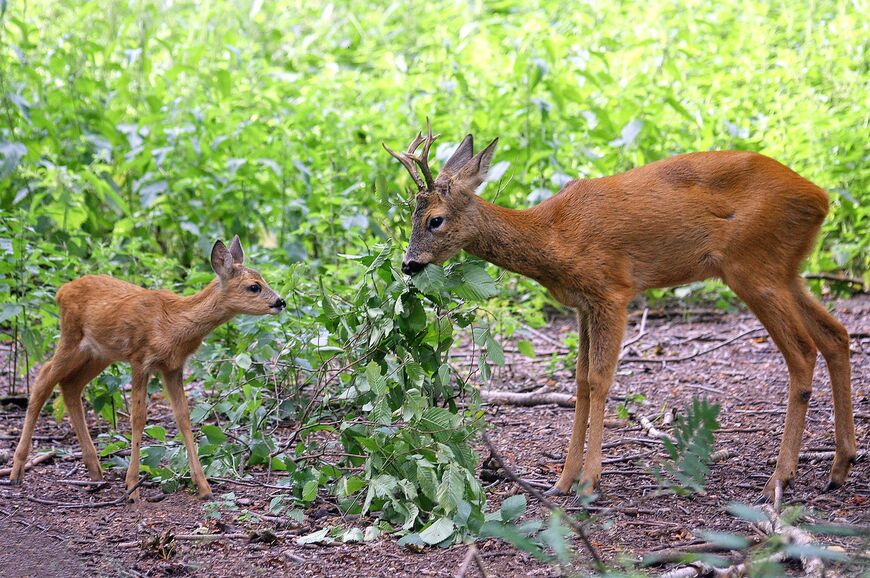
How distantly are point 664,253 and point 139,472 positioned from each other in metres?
3.00

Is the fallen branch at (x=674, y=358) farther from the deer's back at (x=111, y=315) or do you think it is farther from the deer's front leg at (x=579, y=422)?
the deer's back at (x=111, y=315)

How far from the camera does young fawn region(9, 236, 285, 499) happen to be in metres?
5.59

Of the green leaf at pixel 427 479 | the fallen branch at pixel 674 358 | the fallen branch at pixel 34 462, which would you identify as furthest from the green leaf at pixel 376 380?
the fallen branch at pixel 674 358

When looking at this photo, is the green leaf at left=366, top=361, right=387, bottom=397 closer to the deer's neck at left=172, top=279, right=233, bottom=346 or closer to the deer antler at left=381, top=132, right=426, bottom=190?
the deer antler at left=381, top=132, right=426, bottom=190

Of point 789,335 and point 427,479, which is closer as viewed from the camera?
point 427,479

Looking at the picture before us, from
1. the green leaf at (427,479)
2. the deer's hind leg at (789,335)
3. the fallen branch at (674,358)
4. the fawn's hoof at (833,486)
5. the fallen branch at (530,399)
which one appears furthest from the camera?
the fallen branch at (674,358)

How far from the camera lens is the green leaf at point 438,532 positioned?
14.5 ft

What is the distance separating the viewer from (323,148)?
8883 mm

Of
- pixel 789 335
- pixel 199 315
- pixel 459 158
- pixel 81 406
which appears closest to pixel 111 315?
pixel 199 315

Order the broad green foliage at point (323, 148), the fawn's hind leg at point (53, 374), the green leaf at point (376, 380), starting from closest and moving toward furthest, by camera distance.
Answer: the green leaf at point (376, 380), the fawn's hind leg at point (53, 374), the broad green foliage at point (323, 148)

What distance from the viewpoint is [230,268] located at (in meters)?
5.87

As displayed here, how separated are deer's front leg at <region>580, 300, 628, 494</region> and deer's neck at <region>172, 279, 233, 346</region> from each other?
6.59ft

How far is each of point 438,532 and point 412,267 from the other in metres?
1.29

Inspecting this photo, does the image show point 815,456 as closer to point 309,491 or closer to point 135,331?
point 309,491
